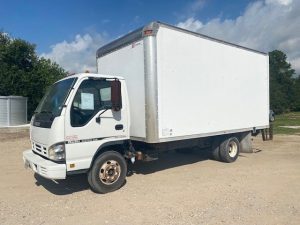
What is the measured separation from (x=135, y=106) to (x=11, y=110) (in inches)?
759

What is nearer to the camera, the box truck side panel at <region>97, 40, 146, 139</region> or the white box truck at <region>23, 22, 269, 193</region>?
the white box truck at <region>23, 22, 269, 193</region>

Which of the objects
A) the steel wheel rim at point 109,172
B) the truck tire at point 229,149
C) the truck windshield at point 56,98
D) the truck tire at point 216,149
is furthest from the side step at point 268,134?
the truck windshield at point 56,98

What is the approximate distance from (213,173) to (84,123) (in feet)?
13.2

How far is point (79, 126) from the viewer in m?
6.36

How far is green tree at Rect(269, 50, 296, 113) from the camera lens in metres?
61.4

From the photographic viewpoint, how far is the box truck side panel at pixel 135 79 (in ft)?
23.9

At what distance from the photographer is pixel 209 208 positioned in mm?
5828

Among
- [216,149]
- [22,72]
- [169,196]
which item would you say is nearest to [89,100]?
[169,196]

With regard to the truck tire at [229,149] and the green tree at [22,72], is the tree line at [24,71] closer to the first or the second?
the green tree at [22,72]

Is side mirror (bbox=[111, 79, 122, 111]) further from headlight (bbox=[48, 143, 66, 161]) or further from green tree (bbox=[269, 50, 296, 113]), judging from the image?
green tree (bbox=[269, 50, 296, 113])

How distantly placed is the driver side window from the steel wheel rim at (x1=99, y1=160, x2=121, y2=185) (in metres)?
1.08

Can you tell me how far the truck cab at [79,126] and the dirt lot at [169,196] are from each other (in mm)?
660

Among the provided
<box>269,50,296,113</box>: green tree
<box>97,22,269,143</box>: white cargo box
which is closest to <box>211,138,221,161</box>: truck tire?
<box>97,22,269,143</box>: white cargo box

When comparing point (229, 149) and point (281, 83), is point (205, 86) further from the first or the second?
point (281, 83)
